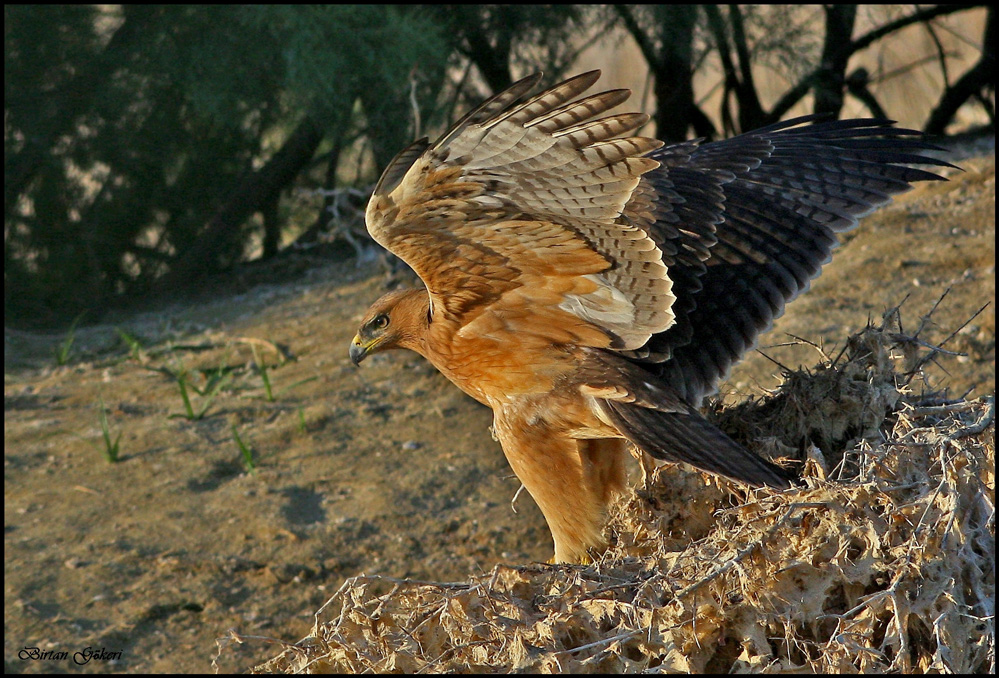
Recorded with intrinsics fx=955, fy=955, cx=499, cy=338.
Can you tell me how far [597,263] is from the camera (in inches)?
111

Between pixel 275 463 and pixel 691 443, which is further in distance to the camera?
pixel 275 463

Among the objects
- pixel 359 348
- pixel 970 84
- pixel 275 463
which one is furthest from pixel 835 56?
pixel 359 348

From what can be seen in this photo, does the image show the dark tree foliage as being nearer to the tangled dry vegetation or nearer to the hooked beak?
the hooked beak

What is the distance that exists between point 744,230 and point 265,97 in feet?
15.5

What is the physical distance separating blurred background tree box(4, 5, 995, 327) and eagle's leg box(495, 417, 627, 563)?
365 cm

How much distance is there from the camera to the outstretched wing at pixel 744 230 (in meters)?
3.12

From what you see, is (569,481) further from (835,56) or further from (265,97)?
(835,56)

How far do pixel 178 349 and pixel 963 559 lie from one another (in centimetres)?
512

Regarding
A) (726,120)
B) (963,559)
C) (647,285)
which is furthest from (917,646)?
(726,120)

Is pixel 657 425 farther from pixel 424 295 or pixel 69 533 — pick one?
pixel 69 533

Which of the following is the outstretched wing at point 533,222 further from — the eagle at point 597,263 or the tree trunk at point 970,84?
the tree trunk at point 970,84

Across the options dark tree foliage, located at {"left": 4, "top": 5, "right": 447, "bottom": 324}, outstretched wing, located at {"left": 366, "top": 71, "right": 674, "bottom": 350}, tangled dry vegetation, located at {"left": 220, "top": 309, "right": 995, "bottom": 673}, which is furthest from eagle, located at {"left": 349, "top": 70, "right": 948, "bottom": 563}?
dark tree foliage, located at {"left": 4, "top": 5, "right": 447, "bottom": 324}

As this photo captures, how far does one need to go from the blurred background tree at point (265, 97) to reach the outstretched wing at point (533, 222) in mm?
3529

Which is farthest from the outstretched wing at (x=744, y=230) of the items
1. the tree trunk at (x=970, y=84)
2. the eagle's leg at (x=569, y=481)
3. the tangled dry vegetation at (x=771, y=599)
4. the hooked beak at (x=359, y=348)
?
the tree trunk at (x=970, y=84)
